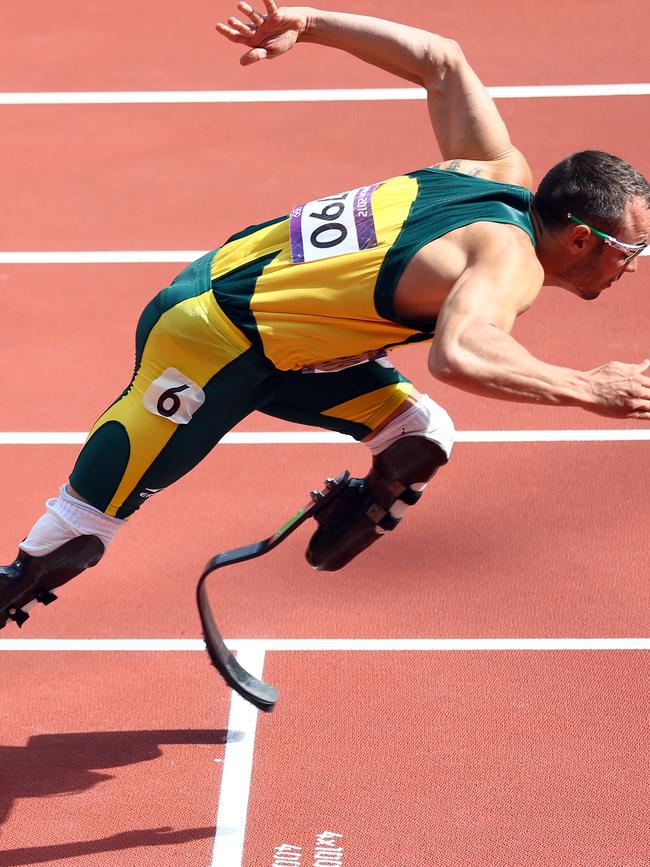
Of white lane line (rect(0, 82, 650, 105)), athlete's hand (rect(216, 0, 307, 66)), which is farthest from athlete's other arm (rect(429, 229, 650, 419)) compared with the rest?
white lane line (rect(0, 82, 650, 105))

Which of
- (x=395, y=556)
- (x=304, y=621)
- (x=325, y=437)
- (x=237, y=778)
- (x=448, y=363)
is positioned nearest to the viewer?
(x=448, y=363)

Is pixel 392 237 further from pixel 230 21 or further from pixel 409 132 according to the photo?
pixel 409 132

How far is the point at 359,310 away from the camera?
125 inches

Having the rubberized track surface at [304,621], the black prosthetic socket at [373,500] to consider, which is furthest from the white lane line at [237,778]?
the black prosthetic socket at [373,500]

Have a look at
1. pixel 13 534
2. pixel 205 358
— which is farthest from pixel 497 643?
pixel 13 534

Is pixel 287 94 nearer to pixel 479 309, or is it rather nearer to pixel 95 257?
pixel 95 257

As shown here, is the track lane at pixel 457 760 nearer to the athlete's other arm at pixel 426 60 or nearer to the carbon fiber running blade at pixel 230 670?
the carbon fiber running blade at pixel 230 670

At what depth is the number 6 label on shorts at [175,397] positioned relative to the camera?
343 cm

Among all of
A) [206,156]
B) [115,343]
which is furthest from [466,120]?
[206,156]

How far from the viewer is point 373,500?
3.75m

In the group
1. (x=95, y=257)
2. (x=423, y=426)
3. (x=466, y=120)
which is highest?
(x=95, y=257)

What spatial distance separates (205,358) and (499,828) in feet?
4.79

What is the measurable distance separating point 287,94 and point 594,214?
4885 mm

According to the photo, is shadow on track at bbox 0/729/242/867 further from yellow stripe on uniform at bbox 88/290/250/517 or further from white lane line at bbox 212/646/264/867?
yellow stripe on uniform at bbox 88/290/250/517
